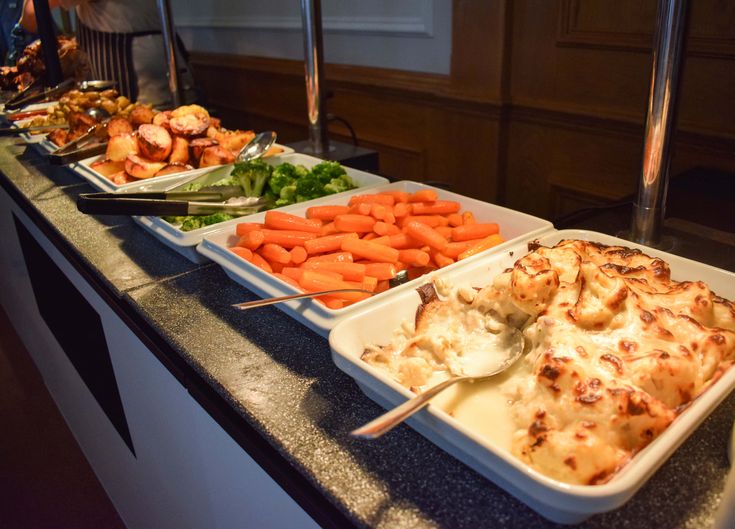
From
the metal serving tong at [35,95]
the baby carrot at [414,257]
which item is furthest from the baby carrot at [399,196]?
the metal serving tong at [35,95]

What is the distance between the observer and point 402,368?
0.71 metres

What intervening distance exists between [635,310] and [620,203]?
0.71m

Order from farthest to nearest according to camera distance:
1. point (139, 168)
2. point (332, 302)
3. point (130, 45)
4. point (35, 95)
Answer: point (130, 45)
point (35, 95)
point (139, 168)
point (332, 302)

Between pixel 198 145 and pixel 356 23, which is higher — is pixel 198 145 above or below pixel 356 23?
below

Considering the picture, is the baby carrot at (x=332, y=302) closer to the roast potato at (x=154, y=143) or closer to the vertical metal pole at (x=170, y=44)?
the roast potato at (x=154, y=143)

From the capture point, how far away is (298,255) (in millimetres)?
1085

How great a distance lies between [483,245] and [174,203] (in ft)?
1.93

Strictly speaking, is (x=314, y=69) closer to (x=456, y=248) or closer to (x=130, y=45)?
(x=456, y=248)

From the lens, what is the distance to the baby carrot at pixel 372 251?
1073mm

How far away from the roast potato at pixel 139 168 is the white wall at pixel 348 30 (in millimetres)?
1399

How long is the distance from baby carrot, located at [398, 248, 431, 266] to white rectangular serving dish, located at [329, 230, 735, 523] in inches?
7.6

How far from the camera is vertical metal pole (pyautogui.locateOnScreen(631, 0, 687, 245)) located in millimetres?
942

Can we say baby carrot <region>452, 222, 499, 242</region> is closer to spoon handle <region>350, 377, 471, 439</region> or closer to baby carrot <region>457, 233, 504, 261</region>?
baby carrot <region>457, 233, 504, 261</region>

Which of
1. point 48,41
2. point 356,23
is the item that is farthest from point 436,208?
point 48,41
